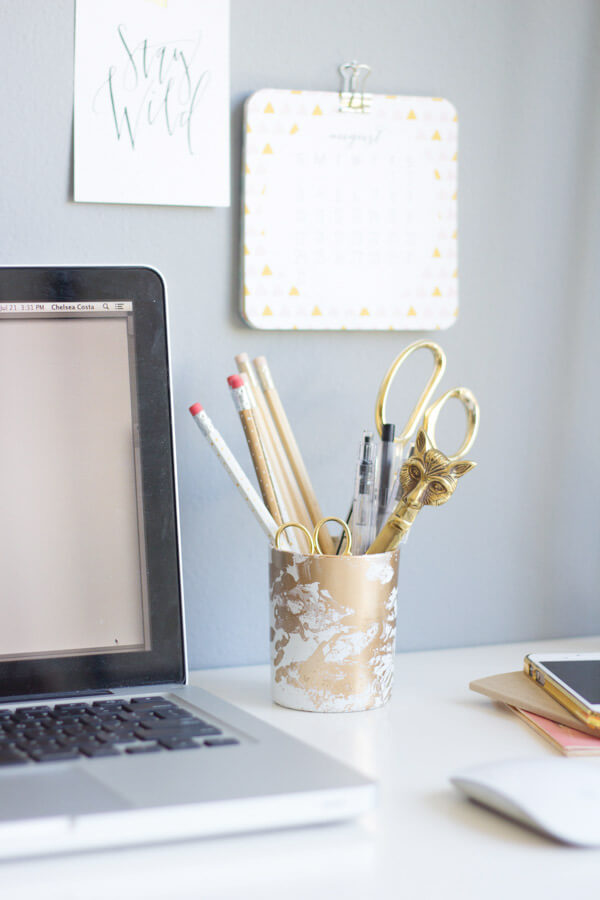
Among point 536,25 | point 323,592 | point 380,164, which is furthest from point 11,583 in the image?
point 536,25

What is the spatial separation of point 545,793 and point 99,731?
225mm

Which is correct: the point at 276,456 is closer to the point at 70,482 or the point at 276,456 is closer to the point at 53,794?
the point at 70,482

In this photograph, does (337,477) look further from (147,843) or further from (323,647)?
(147,843)

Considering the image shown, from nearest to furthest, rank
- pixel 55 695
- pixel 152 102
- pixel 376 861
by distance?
pixel 376 861 < pixel 55 695 < pixel 152 102

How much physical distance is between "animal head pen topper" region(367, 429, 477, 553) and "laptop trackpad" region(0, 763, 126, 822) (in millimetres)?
264

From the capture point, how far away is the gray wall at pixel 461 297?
0.68 meters

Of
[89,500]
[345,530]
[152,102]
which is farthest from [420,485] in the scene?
[152,102]

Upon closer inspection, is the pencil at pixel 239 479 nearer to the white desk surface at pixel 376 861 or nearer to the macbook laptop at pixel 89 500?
the macbook laptop at pixel 89 500

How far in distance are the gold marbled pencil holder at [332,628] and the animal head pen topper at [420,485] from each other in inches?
0.6

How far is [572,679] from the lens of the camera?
587 mm

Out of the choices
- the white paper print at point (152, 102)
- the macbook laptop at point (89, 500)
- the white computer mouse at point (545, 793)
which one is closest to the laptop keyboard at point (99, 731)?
the macbook laptop at point (89, 500)

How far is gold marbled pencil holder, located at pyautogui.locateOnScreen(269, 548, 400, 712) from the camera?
59cm

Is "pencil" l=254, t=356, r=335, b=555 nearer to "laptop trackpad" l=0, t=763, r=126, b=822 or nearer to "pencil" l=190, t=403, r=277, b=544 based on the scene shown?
"pencil" l=190, t=403, r=277, b=544

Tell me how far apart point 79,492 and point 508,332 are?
1.29 feet
